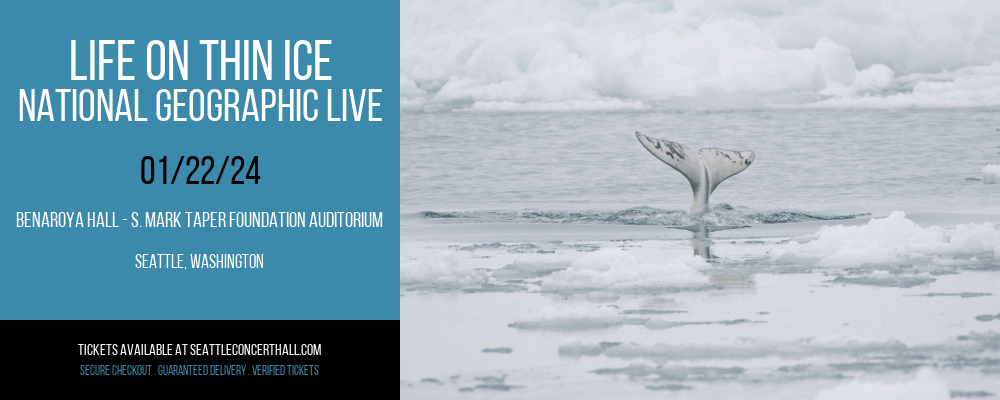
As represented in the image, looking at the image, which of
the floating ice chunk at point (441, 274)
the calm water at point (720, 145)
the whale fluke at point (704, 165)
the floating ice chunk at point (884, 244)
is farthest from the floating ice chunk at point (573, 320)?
the calm water at point (720, 145)

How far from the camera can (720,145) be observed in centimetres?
3481

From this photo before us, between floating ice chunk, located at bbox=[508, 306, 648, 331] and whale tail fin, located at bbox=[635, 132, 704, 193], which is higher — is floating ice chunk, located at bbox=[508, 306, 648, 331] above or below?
below

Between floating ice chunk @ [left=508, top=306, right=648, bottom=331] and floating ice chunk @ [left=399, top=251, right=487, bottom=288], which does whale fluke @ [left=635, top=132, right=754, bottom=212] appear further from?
floating ice chunk @ [left=508, top=306, right=648, bottom=331]

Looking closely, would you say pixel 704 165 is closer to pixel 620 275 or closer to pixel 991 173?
pixel 620 275

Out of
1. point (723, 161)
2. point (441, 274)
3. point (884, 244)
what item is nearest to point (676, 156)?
point (723, 161)

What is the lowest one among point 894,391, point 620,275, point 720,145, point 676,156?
point 894,391

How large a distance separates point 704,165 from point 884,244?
447cm

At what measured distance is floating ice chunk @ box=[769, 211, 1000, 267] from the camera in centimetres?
1061

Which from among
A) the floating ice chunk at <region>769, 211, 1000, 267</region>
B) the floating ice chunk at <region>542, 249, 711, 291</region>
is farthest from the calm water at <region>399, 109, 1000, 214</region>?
the floating ice chunk at <region>542, 249, 711, 291</region>

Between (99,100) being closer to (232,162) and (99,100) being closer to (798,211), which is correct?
(232,162)

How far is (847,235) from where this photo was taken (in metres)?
11.2

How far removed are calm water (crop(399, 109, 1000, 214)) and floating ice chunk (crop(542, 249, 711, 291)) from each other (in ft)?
27.8

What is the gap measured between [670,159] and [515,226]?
8.08 feet

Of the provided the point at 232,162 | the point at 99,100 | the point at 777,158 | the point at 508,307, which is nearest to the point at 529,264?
the point at 508,307
